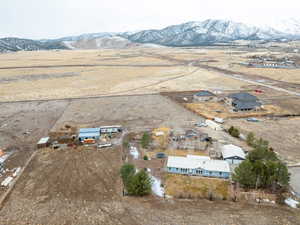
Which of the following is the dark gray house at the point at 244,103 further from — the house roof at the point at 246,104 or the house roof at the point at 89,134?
the house roof at the point at 89,134

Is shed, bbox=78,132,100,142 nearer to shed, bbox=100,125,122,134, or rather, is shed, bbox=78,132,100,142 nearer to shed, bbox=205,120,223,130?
shed, bbox=100,125,122,134

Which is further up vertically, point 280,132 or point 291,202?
point 280,132

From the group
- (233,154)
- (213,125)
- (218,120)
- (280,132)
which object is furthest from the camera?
(218,120)

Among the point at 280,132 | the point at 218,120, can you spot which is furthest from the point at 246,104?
the point at 280,132

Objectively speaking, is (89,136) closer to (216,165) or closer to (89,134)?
(89,134)

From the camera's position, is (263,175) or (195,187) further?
(195,187)

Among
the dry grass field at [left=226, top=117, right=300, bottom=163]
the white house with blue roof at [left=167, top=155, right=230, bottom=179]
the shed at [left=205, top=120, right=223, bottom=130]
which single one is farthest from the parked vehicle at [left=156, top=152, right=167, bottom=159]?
the dry grass field at [left=226, top=117, right=300, bottom=163]
